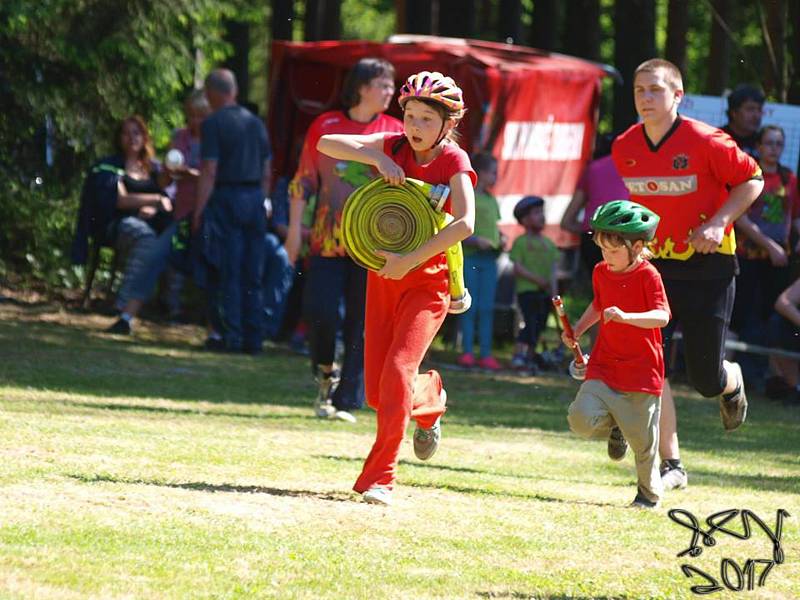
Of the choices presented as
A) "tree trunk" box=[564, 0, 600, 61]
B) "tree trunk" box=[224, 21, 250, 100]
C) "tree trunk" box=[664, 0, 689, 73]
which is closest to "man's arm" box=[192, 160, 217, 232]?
"tree trunk" box=[224, 21, 250, 100]

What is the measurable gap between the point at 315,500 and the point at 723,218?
255cm

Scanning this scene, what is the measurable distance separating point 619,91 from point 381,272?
1588 cm

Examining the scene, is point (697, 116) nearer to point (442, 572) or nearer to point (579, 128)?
point (579, 128)

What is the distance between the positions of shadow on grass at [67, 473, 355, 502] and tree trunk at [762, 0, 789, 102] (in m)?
11.0

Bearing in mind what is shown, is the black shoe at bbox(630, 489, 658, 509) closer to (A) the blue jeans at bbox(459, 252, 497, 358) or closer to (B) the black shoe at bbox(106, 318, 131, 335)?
(A) the blue jeans at bbox(459, 252, 497, 358)

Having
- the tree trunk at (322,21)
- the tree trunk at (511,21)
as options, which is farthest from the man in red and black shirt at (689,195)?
the tree trunk at (511,21)

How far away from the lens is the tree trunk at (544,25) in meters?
27.5

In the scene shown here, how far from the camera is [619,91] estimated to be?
22609 millimetres

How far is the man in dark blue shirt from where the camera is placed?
1453 cm

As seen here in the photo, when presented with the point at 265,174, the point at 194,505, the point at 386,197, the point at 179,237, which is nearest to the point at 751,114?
the point at 265,174

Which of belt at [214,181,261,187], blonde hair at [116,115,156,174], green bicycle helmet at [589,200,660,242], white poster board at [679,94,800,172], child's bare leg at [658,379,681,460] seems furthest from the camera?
blonde hair at [116,115,156,174]

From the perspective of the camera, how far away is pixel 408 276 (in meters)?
7.46

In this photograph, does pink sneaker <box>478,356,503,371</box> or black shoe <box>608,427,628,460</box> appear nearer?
black shoe <box>608,427,628,460</box>

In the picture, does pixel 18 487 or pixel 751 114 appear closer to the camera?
pixel 18 487
